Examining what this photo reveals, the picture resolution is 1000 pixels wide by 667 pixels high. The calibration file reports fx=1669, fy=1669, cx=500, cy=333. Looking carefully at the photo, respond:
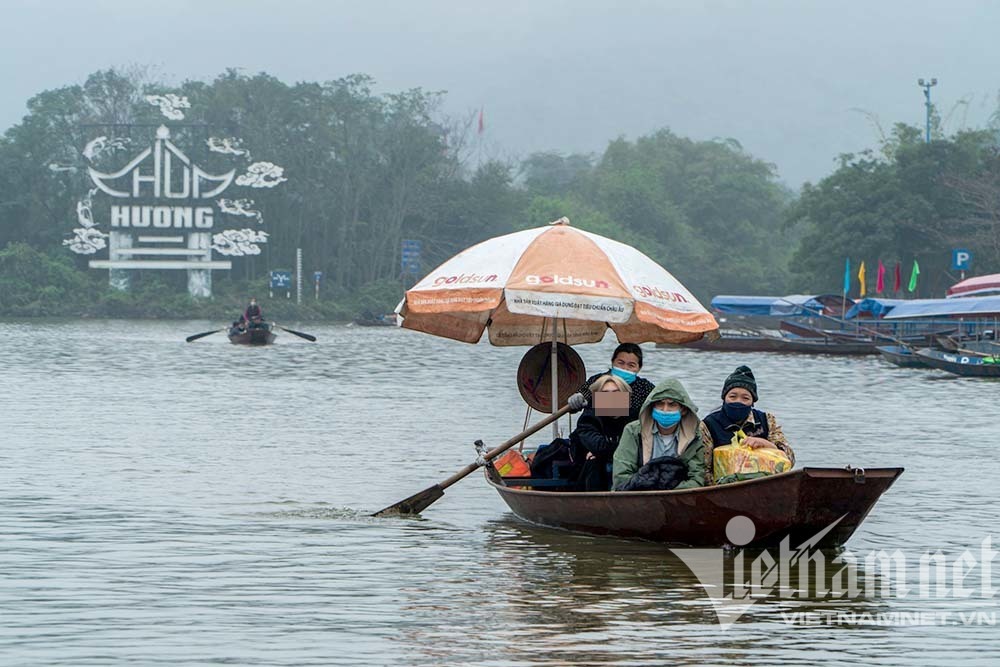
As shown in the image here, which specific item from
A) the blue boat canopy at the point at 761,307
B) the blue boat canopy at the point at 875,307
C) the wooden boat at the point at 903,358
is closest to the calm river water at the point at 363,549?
the wooden boat at the point at 903,358

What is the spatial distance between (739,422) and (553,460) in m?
2.25

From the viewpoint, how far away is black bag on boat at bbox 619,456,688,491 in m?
11.2

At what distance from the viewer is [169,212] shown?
292 ft

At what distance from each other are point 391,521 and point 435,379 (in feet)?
80.7

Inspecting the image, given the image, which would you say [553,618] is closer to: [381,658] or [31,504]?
[381,658]

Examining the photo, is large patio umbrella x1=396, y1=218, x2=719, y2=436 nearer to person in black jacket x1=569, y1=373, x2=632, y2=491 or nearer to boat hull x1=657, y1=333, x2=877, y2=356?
person in black jacket x1=569, y1=373, x2=632, y2=491

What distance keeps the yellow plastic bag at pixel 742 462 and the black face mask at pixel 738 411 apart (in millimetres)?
121

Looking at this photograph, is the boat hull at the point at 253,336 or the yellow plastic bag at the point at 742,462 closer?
the yellow plastic bag at the point at 742,462

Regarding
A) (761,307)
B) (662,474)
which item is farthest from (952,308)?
(662,474)

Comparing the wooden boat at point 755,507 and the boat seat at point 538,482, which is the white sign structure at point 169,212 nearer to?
the boat seat at point 538,482

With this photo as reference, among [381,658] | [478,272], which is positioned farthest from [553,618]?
[478,272]

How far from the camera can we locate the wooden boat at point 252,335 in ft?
174

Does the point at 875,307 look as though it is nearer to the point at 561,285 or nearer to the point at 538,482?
the point at 538,482

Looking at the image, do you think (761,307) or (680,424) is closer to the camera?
(680,424)
